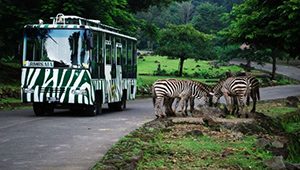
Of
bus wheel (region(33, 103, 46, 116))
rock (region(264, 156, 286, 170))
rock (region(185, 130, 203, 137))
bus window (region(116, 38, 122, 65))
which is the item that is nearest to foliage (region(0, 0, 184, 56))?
bus window (region(116, 38, 122, 65))

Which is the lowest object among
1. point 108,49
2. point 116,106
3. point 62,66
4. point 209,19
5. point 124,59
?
point 116,106

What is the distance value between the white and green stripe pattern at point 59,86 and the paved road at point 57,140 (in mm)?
803

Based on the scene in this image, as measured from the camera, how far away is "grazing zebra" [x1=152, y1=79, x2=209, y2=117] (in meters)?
20.5

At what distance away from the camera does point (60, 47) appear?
20859 mm

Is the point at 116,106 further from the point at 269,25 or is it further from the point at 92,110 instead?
the point at 269,25

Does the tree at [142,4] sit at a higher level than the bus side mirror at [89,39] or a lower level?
higher

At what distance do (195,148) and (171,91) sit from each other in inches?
320

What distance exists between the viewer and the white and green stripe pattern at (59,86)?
67.4 feet

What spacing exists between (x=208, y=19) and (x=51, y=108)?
68571mm

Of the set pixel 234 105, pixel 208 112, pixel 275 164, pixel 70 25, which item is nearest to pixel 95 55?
pixel 70 25

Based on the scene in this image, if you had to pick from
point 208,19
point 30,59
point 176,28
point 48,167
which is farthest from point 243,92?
point 208,19

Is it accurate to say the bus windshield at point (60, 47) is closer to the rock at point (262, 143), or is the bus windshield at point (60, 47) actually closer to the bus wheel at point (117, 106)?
the bus wheel at point (117, 106)

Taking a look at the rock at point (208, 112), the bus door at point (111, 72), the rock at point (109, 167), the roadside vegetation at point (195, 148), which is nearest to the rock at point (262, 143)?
the roadside vegetation at point (195, 148)

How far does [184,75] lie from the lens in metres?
60.8
